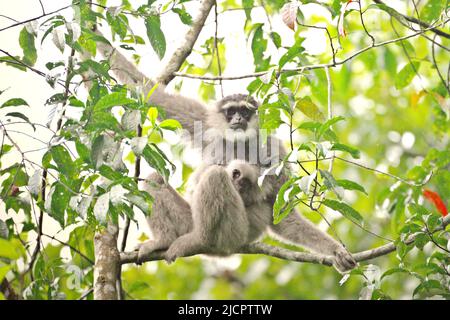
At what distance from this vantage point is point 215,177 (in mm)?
5957

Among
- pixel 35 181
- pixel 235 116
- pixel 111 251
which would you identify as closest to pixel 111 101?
pixel 35 181

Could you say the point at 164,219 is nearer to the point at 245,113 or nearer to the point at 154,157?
the point at 245,113

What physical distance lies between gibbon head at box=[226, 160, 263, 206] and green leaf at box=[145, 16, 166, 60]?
1.86m

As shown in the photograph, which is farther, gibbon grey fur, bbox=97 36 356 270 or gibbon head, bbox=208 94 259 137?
gibbon head, bbox=208 94 259 137

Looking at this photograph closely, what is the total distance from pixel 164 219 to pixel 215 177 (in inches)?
28.7

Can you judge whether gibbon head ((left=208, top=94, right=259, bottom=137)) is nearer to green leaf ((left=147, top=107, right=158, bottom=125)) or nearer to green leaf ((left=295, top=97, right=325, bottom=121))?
green leaf ((left=295, top=97, right=325, bottom=121))

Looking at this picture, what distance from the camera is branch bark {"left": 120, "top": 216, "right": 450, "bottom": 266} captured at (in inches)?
187

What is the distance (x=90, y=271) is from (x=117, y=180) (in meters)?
2.58

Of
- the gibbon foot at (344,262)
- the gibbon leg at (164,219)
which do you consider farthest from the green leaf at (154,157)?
the gibbon foot at (344,262)

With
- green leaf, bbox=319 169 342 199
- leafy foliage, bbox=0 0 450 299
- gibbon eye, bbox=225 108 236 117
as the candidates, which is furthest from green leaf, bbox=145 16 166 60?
gibbon eye, bbox=225 108 236 117

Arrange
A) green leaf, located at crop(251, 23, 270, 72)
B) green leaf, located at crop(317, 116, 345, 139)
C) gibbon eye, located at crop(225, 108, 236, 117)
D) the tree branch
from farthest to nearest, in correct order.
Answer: gibbon eye, located at crop(225, 108, 236, 117)
green leaf, located at crop(251, 23, 270, 72)
the tree branch
green leaf, located at crop(317, 116, 345, 139)
